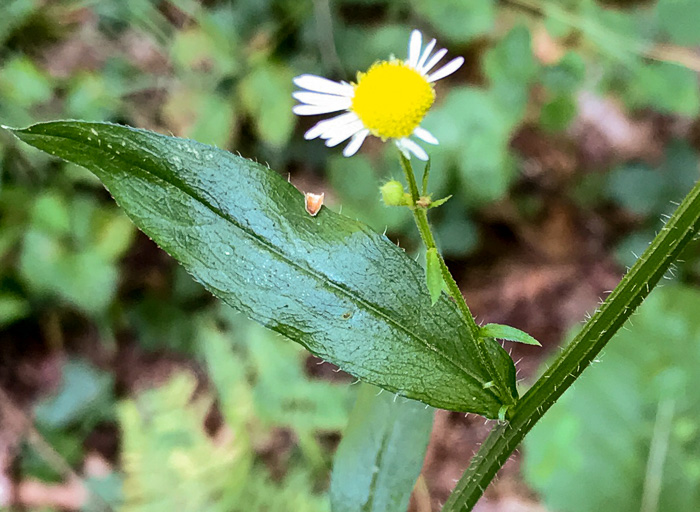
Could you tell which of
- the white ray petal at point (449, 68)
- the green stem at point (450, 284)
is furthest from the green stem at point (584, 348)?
the white ray petal at point (449, 68)

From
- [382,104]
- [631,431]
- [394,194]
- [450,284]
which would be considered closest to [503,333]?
[450,284]

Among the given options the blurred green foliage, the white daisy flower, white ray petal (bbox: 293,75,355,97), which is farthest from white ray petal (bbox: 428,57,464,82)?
the blurred green foliage

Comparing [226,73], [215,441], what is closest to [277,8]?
[226,73]

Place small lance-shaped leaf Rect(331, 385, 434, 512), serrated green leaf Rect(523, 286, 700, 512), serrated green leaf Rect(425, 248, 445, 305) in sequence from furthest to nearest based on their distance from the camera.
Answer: serrated green leaf Rect(523, 286, 700, 512)
small lance-shaped leaf Rect(331, 385, 434, 512)
serrated green leaf Rect(425, 248, 445, 305)

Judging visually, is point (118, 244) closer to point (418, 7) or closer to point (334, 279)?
point (418, 7)

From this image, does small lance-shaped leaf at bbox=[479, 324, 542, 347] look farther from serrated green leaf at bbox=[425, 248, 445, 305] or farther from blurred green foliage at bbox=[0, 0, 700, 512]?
blurred green foliage at bbox=[0, 0, 700, 512]

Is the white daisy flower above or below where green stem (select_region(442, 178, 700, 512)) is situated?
above

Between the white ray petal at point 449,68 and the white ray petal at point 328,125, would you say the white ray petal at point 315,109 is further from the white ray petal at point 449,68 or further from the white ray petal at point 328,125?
the white ray petal at point 449,68
